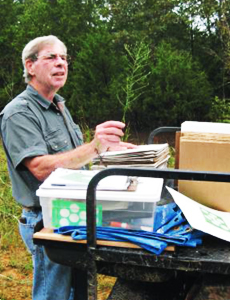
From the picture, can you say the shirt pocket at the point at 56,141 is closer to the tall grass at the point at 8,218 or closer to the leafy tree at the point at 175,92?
the tall grass at the point at 8,218

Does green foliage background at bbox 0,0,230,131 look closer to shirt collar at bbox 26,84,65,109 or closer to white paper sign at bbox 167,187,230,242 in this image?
shirt collar at bbox 26,84,65,109

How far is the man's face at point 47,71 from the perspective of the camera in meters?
2.20

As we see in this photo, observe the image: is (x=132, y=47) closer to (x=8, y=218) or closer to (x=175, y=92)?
(x=175, y=92)

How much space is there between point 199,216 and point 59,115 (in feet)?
3.51

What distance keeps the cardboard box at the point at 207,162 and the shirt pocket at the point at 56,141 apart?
65cm

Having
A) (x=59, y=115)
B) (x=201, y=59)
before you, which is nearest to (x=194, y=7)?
(x=201, y=59)

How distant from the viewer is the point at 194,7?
961cm

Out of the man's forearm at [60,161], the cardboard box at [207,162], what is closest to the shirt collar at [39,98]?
the man's forearm at [60,161]

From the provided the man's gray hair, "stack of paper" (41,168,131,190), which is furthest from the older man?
"stack of paper" (41,168,131,190)

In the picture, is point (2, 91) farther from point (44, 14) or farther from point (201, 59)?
point (201, 59)

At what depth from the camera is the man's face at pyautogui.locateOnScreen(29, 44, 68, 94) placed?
220 centimetres

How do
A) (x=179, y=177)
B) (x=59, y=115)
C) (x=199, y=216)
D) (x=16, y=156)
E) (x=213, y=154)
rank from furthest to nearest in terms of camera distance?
(x=59, y=115) < (x=16, y=156) < (x=213, y=154) < (x=199, y=216) < (x=179, y=177)

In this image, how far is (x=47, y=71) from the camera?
2.20 meters

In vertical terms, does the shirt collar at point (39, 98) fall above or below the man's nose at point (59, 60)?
below
